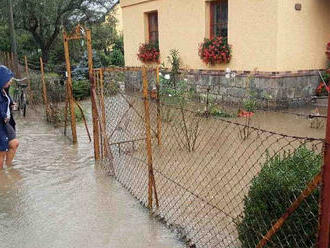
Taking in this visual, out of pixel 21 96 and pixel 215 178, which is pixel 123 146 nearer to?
pixel 215 178

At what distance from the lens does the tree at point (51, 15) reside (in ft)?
57.5

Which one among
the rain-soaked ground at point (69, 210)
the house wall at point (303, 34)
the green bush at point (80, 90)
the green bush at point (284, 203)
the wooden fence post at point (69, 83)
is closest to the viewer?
→ the green bush at point (284, 203)

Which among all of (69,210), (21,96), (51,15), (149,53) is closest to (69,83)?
(69,210)

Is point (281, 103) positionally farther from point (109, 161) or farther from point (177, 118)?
point (109, 161)

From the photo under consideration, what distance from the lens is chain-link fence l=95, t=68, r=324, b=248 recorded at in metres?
2.46

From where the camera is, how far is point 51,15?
18047 mm

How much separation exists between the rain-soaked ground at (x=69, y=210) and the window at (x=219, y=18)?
597cm

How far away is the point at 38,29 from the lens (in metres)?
20.1

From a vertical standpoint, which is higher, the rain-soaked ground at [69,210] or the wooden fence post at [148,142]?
the wooden fence post at [148,142]

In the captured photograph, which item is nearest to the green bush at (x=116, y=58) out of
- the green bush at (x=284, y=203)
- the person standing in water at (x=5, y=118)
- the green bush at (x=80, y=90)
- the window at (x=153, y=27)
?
the window at (x=153, y=27)

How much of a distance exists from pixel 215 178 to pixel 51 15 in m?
15.4

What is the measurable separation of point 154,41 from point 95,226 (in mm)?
10652

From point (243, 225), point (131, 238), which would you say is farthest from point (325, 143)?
point (131, 238)

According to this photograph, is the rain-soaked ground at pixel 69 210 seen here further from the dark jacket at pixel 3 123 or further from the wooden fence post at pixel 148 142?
the dark jacket at pixel 3 123
